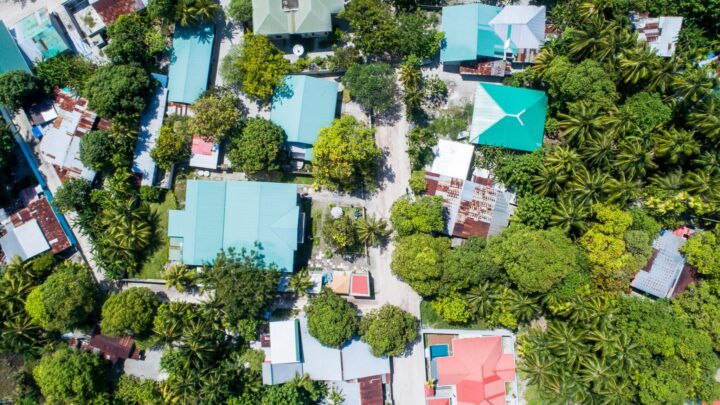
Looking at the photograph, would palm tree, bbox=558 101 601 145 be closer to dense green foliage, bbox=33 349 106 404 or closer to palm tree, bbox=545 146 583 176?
palm tree, bbox=545 146 583 176

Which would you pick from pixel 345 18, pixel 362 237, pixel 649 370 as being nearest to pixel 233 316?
pixel 362 237

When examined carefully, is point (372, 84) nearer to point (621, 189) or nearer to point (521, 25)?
point (521, 25)

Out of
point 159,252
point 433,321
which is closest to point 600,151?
point 433,321

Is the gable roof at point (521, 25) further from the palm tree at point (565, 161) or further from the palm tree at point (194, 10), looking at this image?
the palm tree at point (194, 10)

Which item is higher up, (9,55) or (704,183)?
(9,55)

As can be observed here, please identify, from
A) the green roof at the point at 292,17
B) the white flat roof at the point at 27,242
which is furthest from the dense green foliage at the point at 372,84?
the white flat roof at the point at 27,242

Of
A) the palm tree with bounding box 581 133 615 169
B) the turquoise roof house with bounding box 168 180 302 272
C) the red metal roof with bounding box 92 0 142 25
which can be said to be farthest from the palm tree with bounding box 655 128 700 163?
the red metal roof with bounding box 92 0 142 25
